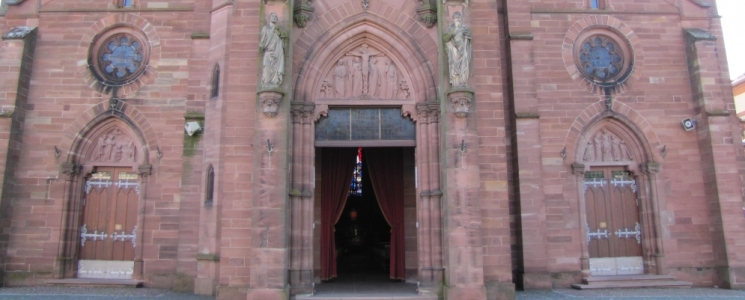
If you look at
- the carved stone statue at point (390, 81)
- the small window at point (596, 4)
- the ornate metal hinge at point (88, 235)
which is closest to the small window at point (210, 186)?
the ornate metal hinge at point (88, 235)

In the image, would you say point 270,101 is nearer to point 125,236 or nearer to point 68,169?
point 125,236

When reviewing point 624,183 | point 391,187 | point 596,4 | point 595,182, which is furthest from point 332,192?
point 596,4

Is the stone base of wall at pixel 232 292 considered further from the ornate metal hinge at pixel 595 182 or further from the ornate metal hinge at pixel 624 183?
the ornate metal hinge at pixel 624 183

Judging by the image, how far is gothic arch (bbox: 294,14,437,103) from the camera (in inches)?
475

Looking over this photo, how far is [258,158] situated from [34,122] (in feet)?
26.4

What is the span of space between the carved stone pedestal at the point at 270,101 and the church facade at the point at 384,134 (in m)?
0.66

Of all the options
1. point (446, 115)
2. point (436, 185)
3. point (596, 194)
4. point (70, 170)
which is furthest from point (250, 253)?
point (596, 194)

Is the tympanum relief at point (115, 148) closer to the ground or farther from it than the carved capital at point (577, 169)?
farther from it

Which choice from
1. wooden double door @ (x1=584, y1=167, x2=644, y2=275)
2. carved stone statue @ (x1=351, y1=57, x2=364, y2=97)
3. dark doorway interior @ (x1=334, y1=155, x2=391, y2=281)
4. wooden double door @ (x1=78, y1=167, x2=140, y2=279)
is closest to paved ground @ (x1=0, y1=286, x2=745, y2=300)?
wooden double door @ (x1=78, y1=167, x2=140, y2=279)

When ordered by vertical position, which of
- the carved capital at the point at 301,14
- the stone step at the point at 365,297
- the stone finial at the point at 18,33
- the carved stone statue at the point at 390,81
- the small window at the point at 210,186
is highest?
the stone finial at the point at 18,33

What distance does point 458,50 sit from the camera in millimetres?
11312

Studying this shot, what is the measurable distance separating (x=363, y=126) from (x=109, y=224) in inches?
Result: 311

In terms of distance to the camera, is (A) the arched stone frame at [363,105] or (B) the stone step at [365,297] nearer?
(B) the stone step at [365,297]

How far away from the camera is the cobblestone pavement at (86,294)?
39.7ft
